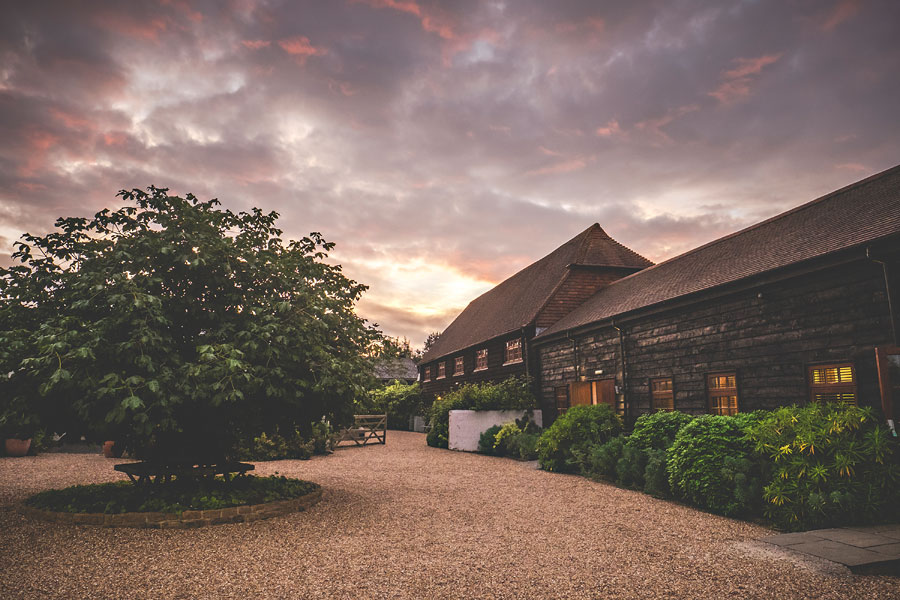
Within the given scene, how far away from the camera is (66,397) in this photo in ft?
21.9

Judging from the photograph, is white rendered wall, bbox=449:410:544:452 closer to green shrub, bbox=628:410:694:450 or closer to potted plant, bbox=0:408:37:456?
green shrub, bbox=628:410:694:450

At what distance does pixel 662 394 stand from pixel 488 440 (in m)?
6.21

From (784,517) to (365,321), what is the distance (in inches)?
257

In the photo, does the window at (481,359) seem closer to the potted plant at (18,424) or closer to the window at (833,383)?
the window at (833,383)

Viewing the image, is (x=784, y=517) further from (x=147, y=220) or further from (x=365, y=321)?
(x=147, y=220)

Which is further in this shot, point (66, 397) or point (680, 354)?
point (680, 354)

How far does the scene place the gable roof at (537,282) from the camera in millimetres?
20906

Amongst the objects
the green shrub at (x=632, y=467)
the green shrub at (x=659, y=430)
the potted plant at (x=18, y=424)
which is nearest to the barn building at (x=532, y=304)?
the green shrub at (x=659, y=430)

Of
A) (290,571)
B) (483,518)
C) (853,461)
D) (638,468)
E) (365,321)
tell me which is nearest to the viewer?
(290,571)

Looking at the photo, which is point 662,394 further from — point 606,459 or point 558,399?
point 558,399

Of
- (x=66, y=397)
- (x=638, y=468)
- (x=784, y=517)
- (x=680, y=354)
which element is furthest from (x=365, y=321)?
(x=680, y=354)

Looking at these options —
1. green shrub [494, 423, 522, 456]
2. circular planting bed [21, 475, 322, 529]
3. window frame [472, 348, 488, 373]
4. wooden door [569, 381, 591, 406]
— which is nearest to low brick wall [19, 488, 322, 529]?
circular planting bed [21, 475, 322, 529]

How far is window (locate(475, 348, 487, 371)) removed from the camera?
23.9m

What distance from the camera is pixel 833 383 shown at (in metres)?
8.80
